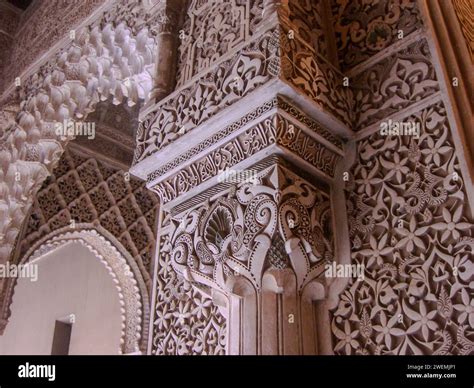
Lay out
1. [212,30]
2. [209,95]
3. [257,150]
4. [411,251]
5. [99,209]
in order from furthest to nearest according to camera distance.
A: [99,209] → [212,30] → [209,95] → [257,150] → [411,251]

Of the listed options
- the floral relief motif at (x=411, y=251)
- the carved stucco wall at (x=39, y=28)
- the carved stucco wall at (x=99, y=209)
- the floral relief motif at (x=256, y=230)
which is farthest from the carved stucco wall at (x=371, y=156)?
the carved stucco wall at (x=99, y=209)

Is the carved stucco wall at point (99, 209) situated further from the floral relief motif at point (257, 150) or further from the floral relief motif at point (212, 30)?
the floral relief motif at point (257, 150)

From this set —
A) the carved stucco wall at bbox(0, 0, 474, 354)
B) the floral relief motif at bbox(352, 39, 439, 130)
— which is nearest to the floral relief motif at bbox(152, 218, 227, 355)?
the carved stucco wall at bbox(0, 0, 474, 354)

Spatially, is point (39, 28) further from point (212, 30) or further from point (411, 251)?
point (411, 251)

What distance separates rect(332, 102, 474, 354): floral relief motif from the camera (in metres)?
1.28

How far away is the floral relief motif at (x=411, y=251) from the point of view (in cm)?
128

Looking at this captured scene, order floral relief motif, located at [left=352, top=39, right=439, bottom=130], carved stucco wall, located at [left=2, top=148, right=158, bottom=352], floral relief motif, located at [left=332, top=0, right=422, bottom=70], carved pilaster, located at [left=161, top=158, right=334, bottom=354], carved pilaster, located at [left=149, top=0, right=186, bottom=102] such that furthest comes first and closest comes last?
carved stucco wall, located at [left=2, top=148, right=158, bottom=352] < carved pilaster, located at [left=149, top=0, right=186, bottom=102] < floral relief motif, located at [left=332, top=0, right=422, bottom=70] < floral relief motif, located at [left=352, top=39, right=439, bottom=130] < carved pilaster, located at [left=161, top=158, right=334, bottom=354]

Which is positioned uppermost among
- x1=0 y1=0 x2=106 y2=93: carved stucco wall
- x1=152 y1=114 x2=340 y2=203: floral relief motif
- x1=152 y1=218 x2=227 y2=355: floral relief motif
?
x1=0 y1=0 x2=106 y2=93: carved stucco wall

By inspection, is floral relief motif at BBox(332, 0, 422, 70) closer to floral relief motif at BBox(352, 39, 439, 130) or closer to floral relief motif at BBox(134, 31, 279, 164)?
floral relief motif at BBox(352, 39, 439, 130)

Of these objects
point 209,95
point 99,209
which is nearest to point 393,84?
point 209,95

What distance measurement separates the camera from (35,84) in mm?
3281

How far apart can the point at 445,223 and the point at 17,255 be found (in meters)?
3.22

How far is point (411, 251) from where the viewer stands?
1.38 metres
